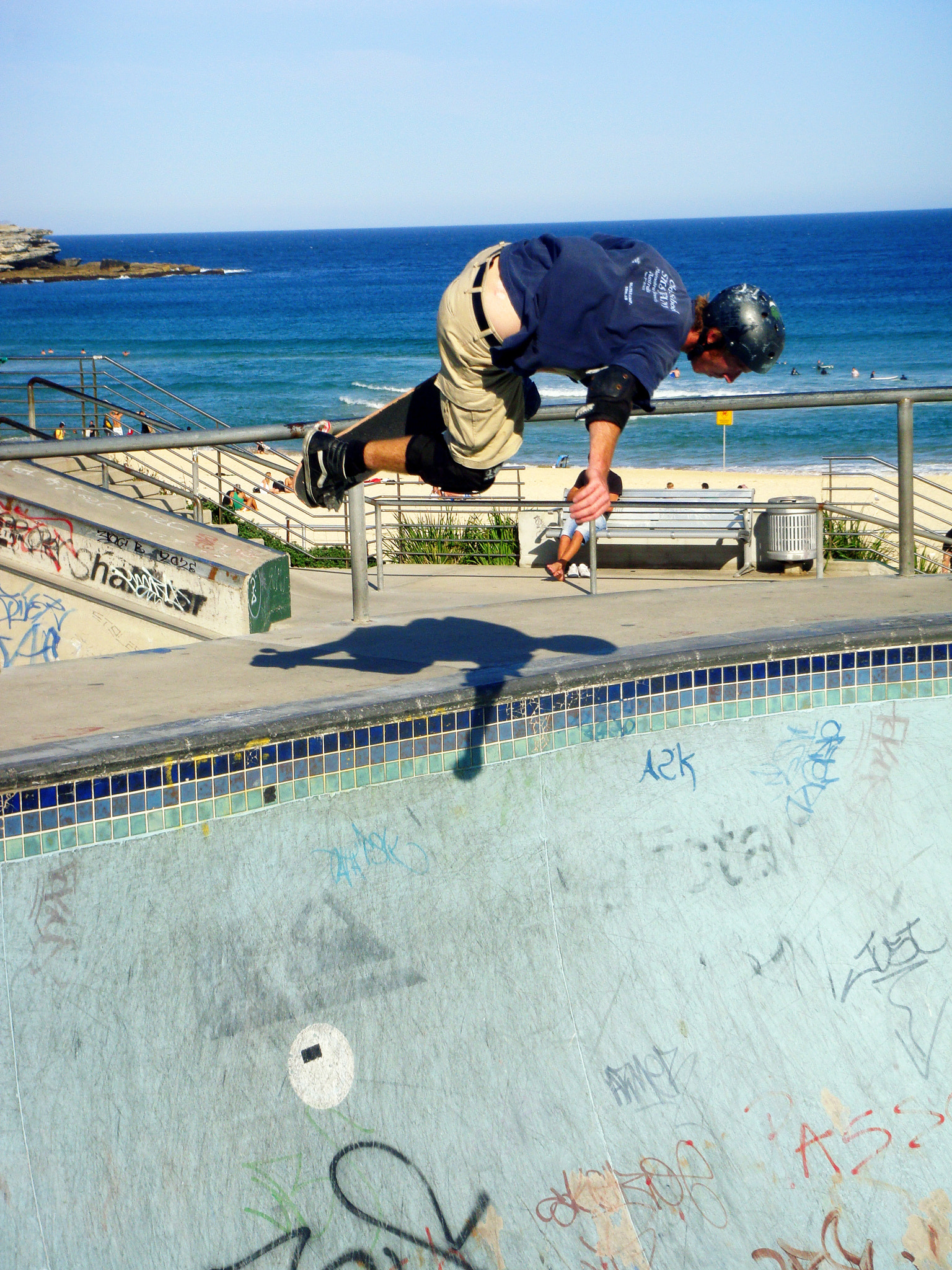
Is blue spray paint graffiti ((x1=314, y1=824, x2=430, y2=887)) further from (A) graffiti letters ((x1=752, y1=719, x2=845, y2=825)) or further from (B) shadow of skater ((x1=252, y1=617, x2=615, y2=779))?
(A) graffiti letters ((x1=752, y1=719, x2=845, y2=825))

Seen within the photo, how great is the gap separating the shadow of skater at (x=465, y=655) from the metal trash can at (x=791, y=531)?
16.8 ft

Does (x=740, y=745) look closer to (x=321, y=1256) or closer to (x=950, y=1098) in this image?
(x=950, y=1098)

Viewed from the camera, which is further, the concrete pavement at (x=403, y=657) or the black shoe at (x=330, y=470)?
the black shoe at (x=330, y=470)

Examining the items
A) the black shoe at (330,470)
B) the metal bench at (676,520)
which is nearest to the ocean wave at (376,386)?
the metal bench at (676,520)

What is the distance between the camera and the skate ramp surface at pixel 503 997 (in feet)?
9.53

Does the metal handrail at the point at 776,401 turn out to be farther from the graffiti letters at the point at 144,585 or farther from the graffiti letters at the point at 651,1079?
the graffiti letters at the point at 144,585

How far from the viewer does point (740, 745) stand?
13.3 ft

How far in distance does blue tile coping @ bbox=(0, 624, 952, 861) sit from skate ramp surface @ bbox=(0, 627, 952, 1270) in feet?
0.04

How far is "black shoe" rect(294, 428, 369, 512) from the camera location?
13.1ft

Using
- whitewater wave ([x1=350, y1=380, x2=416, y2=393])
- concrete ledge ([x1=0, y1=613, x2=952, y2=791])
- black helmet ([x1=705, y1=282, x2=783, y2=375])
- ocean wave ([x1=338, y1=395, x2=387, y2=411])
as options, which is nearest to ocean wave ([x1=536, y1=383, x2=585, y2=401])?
whitewater wave ([x1=350, y1=380, x2=416, y2=393])

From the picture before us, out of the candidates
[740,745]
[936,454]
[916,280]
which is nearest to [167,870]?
[740,745]

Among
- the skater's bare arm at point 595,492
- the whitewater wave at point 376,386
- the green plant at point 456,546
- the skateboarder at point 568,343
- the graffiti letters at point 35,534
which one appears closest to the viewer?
the skater's bare arm at point 595,492

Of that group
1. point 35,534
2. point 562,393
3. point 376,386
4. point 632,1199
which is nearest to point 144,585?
point 35,534

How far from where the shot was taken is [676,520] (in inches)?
536
